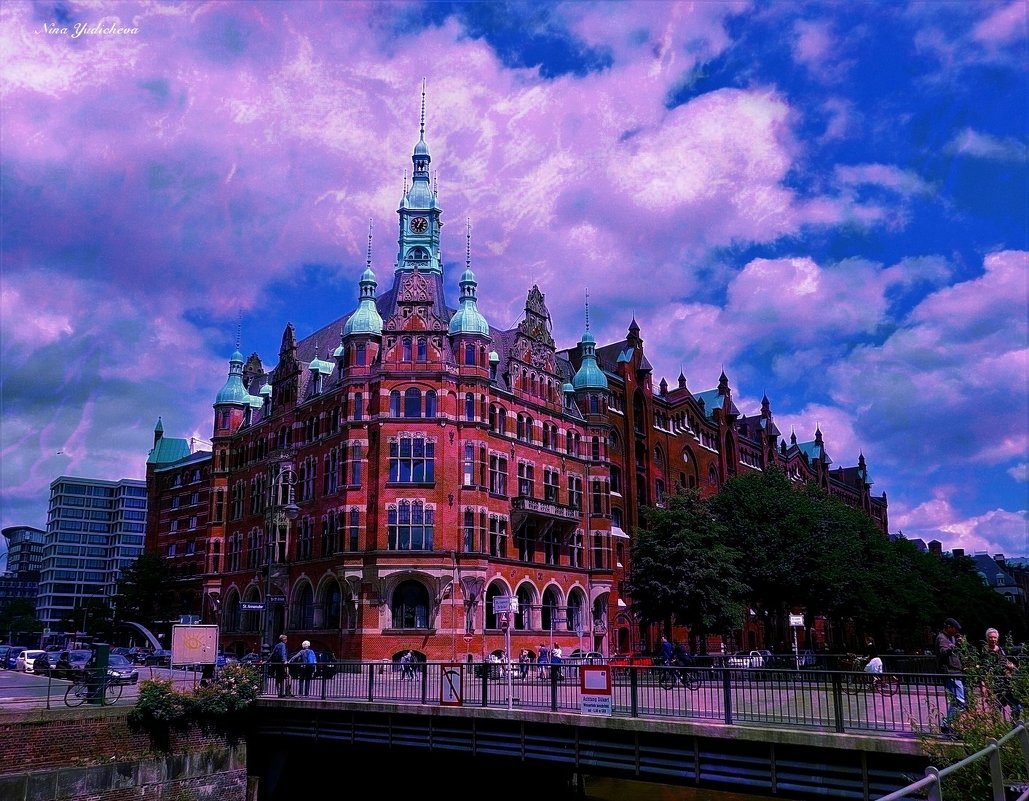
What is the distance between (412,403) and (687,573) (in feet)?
59.5

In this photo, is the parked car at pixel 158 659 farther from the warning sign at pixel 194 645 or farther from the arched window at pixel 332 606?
the warning sign at pixel 194 645

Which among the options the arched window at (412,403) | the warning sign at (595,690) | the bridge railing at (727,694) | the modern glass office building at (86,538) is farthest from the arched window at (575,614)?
the modern glass office building at (86,538)

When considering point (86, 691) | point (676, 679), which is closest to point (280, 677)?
point (86, 691)

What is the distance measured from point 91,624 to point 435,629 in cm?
4760

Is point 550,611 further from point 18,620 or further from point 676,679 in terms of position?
point 18,620

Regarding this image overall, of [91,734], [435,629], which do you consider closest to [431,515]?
[435,629]

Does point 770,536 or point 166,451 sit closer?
point 770,536

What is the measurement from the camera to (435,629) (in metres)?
49.9

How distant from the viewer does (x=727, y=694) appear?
65.4 feet

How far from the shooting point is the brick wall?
25.4 metres

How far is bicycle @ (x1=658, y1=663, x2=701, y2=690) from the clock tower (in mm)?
43516

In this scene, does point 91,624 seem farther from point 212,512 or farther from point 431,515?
point 431,515

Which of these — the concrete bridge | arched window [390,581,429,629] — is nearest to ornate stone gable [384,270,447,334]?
arched window [390,581,429,629]

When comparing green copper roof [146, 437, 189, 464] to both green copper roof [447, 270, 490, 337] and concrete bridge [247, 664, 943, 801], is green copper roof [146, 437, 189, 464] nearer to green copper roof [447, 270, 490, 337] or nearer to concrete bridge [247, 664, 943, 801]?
green copper roof [447, 270, 490, 337]
